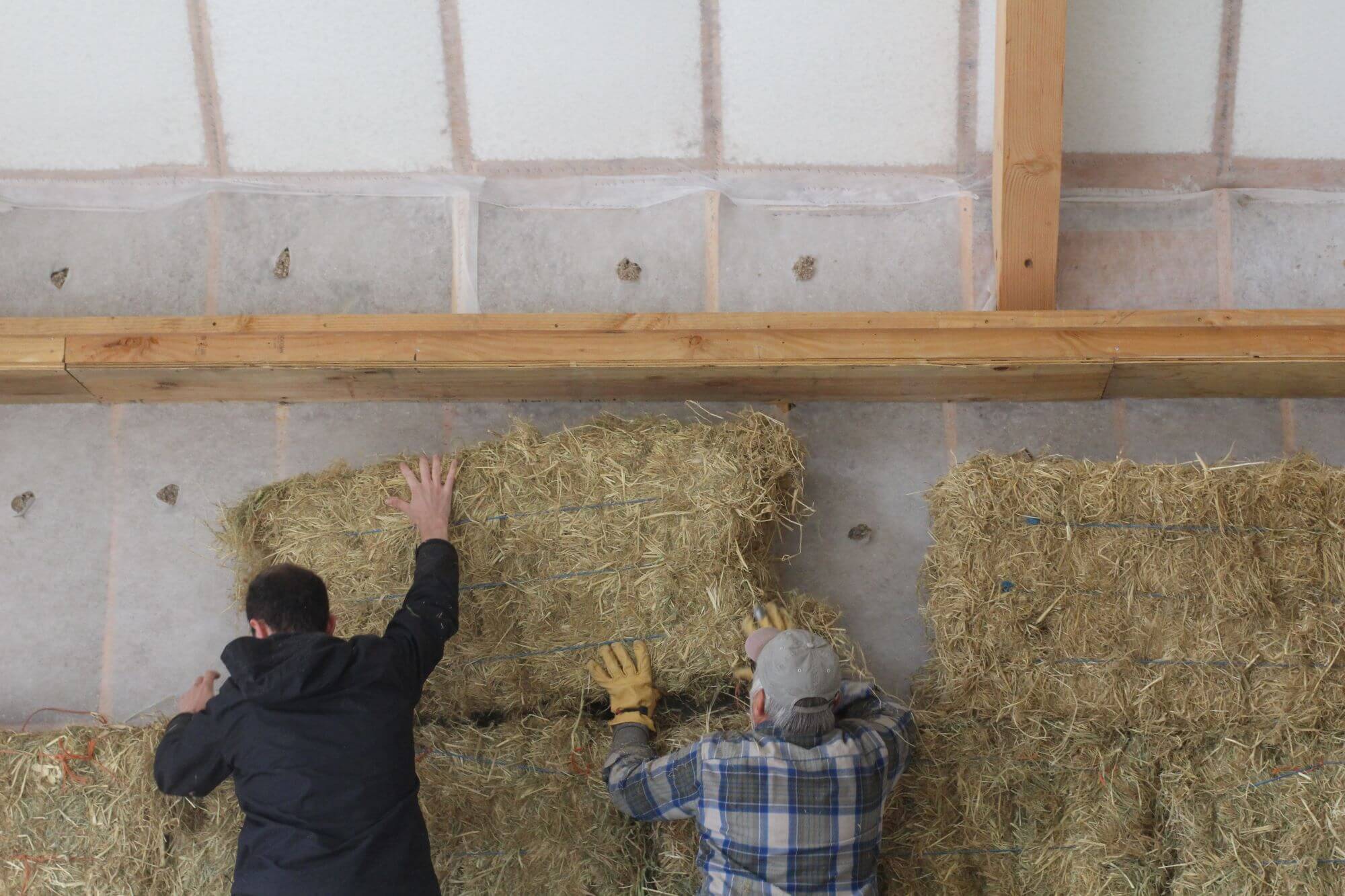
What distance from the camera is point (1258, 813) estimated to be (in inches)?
139

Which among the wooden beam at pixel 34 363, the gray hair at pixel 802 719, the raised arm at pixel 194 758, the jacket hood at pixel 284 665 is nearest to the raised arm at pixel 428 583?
the jacket hood at pixel 284 665

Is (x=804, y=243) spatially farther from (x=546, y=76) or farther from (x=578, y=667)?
(x=578, y=667)

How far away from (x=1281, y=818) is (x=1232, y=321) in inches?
65.8

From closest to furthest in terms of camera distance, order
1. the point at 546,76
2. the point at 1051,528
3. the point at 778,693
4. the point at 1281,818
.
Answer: the point at 778,693, the point at 1281,818, the point at 1051,528, the point at 546,76

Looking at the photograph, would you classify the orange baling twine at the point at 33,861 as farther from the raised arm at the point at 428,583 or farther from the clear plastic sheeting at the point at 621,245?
the clear plastic sheeting at the point at 621,245

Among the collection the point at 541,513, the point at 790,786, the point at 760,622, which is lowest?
the point at 790,786

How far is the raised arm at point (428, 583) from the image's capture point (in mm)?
3373

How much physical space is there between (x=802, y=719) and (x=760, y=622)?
486mm

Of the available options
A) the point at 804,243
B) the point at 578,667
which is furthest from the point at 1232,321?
the point at 578,667

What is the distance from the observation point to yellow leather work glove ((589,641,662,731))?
3676 millimetres

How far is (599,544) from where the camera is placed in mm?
3727

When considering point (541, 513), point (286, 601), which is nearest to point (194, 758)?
point (286, 601)

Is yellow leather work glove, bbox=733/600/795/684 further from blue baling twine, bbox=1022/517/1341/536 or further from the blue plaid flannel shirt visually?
blue baling twine, bbox=1022/517/1341/536

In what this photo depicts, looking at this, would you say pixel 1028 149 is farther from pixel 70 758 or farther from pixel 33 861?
pixel 33 861
